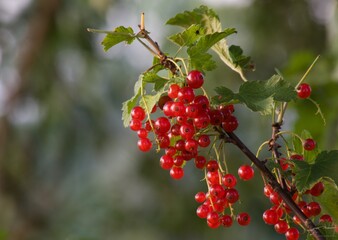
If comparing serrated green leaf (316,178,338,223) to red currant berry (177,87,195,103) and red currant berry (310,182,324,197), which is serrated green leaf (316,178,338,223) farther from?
red currant berry (177,87,195,103)

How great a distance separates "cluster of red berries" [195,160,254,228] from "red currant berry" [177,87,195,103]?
97 millimetres

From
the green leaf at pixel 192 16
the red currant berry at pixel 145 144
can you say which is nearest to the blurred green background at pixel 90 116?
the green leaf at pixel 192 16

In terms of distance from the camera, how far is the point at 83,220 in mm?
6031

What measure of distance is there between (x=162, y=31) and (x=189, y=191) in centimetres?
159

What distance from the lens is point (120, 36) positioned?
0.67 metres

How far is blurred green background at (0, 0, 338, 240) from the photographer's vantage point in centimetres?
393

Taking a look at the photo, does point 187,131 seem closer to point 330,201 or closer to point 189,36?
point 189,36

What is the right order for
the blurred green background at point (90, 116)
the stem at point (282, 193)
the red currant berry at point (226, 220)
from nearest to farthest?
the stem at point (282, 193)
the red currant berry at point (226, 220)
the blurred green background at point (90, 116)

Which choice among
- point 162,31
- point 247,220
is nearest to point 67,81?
point 162,31

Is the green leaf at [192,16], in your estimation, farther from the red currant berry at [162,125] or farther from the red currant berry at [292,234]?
the red currant berry at [292,234]

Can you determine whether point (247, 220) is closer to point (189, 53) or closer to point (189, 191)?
point (189, 53)

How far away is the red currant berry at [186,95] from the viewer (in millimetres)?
620

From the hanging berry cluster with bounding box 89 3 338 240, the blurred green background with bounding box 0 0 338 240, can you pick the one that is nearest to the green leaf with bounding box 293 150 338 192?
the hanging berry cluster with bounding box 89 3 338 240

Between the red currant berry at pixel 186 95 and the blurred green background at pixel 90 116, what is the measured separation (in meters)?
2.79
